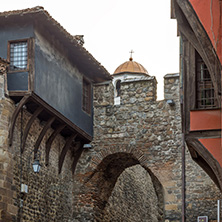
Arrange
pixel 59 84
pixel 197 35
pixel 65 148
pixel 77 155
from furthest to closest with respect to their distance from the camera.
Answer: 1. pixel 77 155
2. pixel 65 148
3. pixel 59 84
4. pixel 197 35

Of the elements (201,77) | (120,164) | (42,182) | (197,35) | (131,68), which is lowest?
(42,182)

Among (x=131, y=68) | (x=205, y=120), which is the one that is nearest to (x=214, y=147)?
(x=205, y=120)

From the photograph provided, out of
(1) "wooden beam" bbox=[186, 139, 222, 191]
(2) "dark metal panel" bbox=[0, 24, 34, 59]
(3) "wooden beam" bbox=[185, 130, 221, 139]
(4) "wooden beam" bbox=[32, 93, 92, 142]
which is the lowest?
(1) "wooden beam" bbox=[186, 139, 222, 191]

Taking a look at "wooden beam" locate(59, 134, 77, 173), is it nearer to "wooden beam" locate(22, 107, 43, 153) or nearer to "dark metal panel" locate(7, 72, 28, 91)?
"wooden beam" locate(22, 107, 43, 153)

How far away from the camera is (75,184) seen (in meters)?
18.3

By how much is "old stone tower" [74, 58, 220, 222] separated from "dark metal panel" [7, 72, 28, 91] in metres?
4.03

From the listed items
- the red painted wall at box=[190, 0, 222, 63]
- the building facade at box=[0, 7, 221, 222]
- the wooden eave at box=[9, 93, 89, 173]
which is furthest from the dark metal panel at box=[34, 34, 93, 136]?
the red painted wall at box=[190, 0, 222, 63]

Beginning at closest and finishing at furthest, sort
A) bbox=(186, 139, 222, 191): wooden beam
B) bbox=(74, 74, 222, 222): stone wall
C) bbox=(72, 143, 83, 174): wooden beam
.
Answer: bbox=(186, 139, 222, 191): wooden beam < bbox=(74, 74, 222, 222): stone wall < bbox=(72, 143, 83, 174): wooden beam

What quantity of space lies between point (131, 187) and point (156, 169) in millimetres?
5239

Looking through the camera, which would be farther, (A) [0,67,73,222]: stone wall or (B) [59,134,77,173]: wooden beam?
(B) [59,134,77,173]: wooden beam

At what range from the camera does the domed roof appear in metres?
34.7

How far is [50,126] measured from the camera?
675 inches

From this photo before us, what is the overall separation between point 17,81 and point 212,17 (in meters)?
6.00

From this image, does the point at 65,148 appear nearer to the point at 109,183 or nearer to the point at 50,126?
the point at 50,126
